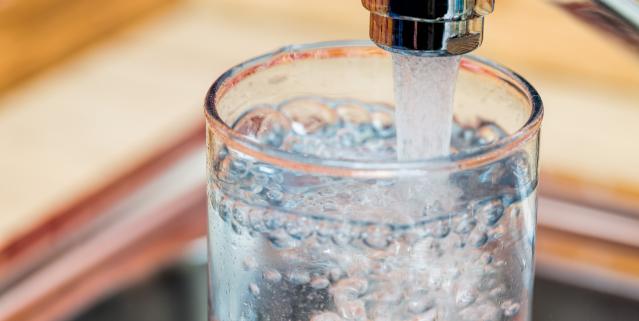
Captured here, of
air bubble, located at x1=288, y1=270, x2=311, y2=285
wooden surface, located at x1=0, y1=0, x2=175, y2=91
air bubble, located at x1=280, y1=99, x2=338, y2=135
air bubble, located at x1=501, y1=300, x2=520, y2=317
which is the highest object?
air bubble, located at x1=280, y1=99, x2=338, y2=135

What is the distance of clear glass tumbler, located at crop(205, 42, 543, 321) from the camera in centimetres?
36

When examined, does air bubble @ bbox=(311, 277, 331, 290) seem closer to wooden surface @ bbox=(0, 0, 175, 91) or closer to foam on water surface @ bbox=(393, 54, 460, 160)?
foam on water surface @ bbox=(393, 54, 460, 160)

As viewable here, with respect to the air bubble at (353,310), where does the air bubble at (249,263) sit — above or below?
above

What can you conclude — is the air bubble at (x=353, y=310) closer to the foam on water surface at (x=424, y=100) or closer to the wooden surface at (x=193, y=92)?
the foam on water surface at (x=424, y=100)

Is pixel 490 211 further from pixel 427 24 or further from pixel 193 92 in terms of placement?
pixel 193 92

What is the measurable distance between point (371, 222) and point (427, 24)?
0.24 feet

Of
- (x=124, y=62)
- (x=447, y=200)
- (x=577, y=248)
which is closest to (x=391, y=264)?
(x=447, y=200)

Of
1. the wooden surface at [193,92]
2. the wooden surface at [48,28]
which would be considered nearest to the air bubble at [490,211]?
the wooden surface at [193,92]

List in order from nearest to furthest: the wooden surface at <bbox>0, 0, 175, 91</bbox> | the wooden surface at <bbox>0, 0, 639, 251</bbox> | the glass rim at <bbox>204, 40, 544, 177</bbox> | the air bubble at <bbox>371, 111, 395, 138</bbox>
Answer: the glass rim at <bbox>204, 40, 544, 177</bbox>
the air bubble at <bbox>371, 111, 395, 138</bbox>
the wooden surface at <bbox>0, 0, 639, 251</bbox>
the wooden surface at <bbox>0, 0, 175, 91</bbox>

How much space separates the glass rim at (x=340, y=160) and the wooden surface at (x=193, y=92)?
1.34 feet

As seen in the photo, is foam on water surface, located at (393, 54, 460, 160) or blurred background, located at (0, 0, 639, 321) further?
blurred background, located at (0, 0, 639, 321)

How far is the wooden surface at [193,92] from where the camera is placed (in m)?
0.87

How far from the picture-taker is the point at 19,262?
0.73m

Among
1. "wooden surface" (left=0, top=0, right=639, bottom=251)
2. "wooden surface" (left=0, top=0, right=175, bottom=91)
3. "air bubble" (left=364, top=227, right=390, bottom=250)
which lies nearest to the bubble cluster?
"air bubble" (left=364, top=227, right=390, bottom=250)
